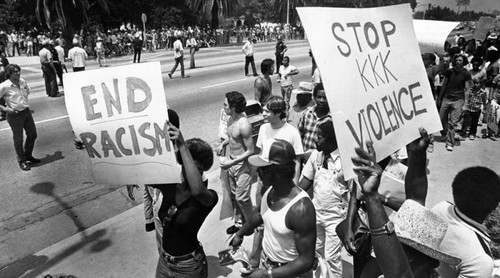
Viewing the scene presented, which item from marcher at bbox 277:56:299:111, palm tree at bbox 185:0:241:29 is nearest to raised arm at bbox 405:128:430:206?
marcher at bbox 277:56:299:111

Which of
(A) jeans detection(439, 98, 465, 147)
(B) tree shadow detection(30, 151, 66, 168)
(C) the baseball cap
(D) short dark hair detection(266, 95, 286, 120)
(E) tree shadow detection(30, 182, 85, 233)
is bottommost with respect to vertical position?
(E) tree shadow detection(30, 182, 85, 233)

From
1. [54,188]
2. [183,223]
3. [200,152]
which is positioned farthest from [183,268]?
[54,188]

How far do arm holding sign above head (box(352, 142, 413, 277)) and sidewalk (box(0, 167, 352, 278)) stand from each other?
2.42 metres

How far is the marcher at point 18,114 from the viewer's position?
6867 millimetres

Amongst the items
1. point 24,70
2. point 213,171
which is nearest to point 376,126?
point 213,171

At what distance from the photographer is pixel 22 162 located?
6.91m

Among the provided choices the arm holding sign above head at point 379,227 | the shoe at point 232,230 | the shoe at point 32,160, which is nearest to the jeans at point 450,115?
the shoe at point 232,230

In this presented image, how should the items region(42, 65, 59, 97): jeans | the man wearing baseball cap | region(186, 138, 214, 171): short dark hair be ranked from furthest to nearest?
region(42, 65, 59, 97): jeans
region(186, 138, 214, 171): short dark hair
the man wearing baseball cap

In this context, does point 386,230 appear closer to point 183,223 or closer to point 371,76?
point 371,76

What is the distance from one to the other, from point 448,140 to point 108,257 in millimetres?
6881

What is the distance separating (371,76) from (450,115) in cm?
675

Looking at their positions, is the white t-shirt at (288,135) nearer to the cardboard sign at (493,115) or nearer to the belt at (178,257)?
the belt at (178,257)

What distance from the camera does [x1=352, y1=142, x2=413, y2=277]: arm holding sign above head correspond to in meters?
1.71

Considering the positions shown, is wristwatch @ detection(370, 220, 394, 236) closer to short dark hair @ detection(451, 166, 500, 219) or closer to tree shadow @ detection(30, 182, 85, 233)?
short dark hair @ detection(451, 166, 500, 219)
